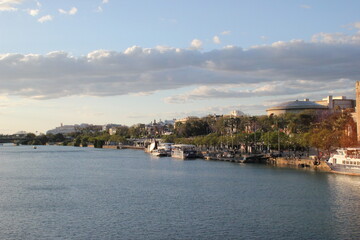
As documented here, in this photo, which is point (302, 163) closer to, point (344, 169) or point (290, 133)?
point (344, 169)

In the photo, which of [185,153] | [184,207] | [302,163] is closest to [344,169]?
[302,163]

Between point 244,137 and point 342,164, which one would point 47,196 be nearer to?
point 342,164

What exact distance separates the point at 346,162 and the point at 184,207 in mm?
34739

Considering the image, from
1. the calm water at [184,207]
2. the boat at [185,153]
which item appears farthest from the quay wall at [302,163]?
the boat at [185,153]

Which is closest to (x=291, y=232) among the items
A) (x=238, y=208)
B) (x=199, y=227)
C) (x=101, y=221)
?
(x=199, y=227)

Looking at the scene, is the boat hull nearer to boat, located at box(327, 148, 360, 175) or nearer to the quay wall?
boat, located at box(327, 148, 360, 175)

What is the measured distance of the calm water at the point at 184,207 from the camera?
37.7 m

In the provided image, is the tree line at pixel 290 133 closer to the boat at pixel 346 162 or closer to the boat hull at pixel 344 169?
the boat at pixel 346 162

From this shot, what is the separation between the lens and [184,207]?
47.3 m

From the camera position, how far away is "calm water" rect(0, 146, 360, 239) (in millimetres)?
37656

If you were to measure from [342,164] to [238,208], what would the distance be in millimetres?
32613

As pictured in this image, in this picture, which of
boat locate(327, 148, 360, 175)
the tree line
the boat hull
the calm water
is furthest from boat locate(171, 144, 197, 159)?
the boat hull

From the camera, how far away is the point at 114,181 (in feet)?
232

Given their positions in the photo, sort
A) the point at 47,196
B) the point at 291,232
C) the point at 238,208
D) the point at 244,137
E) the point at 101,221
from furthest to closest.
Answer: the point at 244,137 < the point at 47,196 < the point at 238,208 < the point at 101,221 < the point at 291,232
